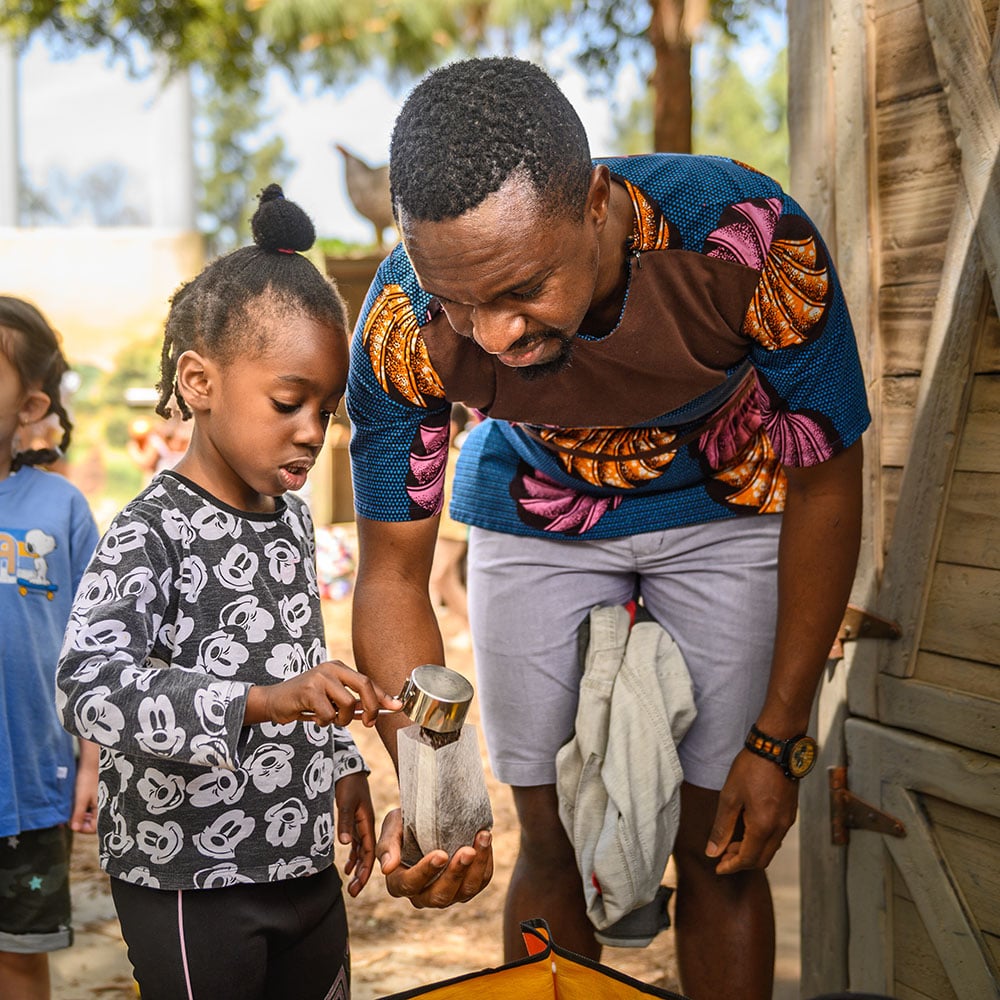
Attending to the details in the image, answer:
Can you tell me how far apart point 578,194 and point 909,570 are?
3.43ft

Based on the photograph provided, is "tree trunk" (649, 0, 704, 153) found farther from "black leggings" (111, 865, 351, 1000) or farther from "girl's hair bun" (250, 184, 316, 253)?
"black leggings" (111, 865, 351, 1000)

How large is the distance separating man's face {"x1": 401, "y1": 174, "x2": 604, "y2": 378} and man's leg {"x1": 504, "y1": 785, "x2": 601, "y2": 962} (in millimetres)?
929

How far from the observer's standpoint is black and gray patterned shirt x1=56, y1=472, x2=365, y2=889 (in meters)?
1.58

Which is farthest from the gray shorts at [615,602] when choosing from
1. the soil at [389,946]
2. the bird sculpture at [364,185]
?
the bird sculpture at [364,185]

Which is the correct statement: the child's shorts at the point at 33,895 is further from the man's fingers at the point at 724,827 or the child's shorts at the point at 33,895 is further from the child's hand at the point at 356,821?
the man's fingers at the point at 724,827

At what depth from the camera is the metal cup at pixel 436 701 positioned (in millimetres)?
1496

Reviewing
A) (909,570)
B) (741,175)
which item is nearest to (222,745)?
(741,175)

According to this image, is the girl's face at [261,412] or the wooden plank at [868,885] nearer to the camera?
the girl's face at [261,412]

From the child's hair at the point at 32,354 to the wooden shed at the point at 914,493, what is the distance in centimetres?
162

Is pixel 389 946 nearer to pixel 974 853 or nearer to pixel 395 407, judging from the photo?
pixel 974 853

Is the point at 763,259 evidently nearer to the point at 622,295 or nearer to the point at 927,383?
the point at 622,295

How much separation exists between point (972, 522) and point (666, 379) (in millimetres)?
665

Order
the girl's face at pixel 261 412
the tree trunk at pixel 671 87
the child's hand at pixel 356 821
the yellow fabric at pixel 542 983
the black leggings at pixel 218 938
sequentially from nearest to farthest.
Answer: the yellow fabric at pixel 542 983 → the black leggings at pixel 218 938 → the girl's face at pixel 261 412 → the child's hand at pixel 356 821 → the tree trunk at pixel 671 87

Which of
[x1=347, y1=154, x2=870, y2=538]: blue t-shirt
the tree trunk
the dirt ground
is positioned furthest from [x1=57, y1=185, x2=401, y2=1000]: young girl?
the tree trunk
